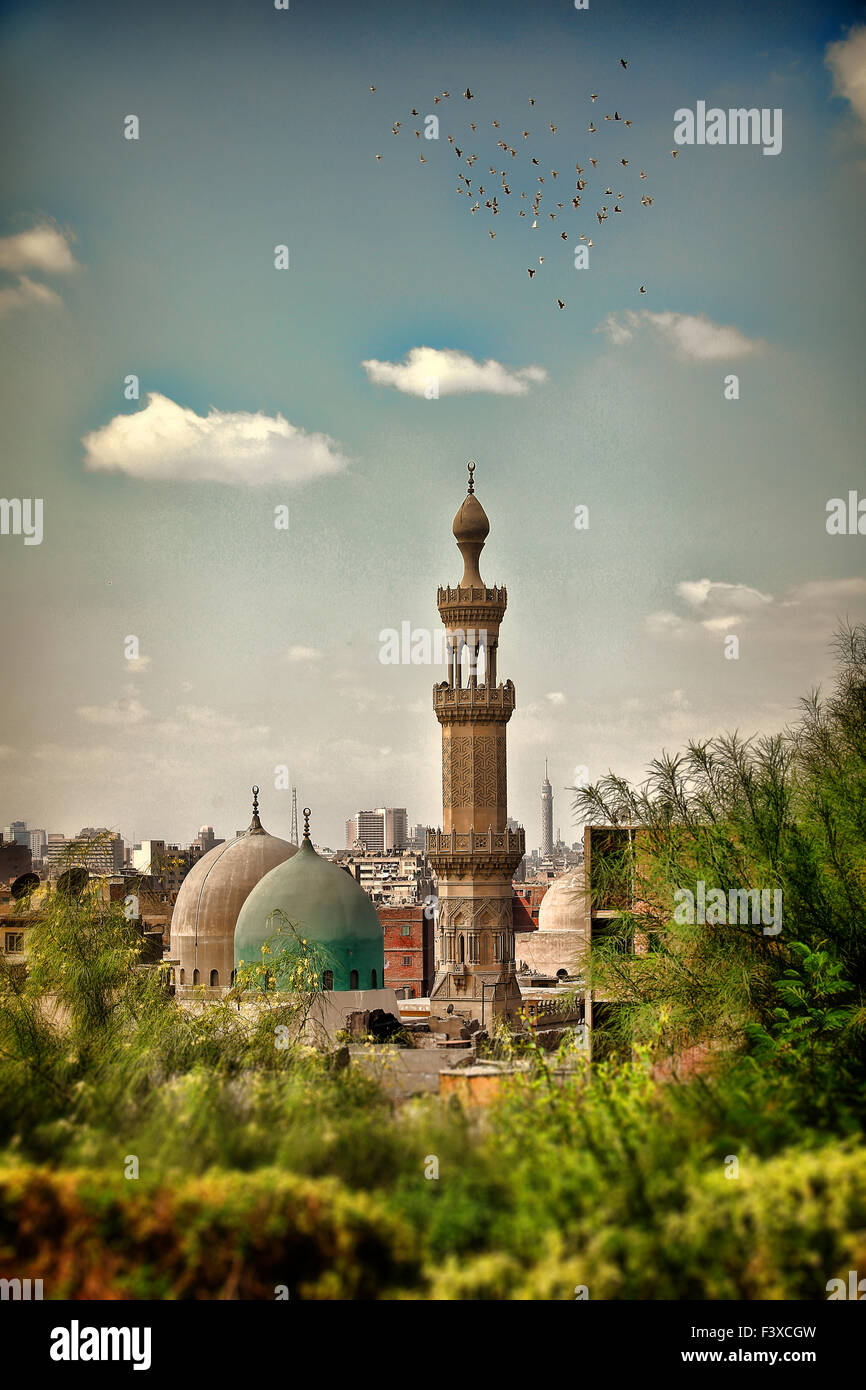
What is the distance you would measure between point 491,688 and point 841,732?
23.9 metres

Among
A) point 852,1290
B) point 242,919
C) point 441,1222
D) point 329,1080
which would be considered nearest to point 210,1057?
point 329,1080

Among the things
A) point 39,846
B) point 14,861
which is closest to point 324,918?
point 14,861

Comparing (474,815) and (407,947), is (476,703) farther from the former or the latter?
(407,947)

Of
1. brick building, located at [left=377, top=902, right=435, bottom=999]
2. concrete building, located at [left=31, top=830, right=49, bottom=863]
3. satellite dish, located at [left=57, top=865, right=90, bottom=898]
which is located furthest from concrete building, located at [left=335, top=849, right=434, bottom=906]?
satellite dish, located at [left=57, top=865, right=90, bottom=898]

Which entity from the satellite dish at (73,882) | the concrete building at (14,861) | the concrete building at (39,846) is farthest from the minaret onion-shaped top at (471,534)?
the concrete building at (39,846)

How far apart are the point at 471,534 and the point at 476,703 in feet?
16.9

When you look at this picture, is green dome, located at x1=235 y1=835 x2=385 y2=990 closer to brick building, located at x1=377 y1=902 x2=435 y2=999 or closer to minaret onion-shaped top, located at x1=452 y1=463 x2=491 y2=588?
minaret onion-shaped top, located at x1=452 y1=463 x2=491 y2=588

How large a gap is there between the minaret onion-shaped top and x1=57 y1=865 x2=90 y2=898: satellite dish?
16563 millimetres

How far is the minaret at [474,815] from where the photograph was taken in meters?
38.8

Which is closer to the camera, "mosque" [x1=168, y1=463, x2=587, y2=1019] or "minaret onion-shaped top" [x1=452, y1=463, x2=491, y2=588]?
"mosque" [x1=168, y1=463, x2=587, y2=1019]

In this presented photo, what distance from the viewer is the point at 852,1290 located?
7.54m

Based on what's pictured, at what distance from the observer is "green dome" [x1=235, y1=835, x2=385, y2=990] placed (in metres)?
28.6

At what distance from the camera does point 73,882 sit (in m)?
24.5
